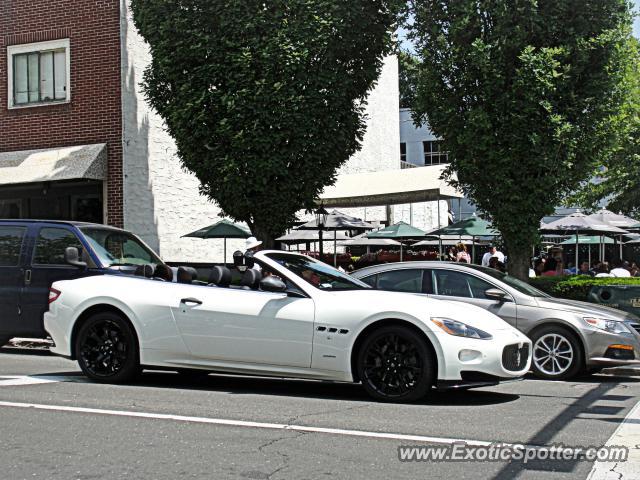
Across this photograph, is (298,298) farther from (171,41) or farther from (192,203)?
(192,203)

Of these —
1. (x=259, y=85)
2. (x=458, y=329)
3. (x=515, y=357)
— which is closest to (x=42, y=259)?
(x=259, y=85)

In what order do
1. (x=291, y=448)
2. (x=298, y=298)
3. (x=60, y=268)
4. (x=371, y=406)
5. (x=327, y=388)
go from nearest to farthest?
1. (x=291, y=448)
2. (x=371, y=406)
3. (x=298, y=298)
4. (x=327, y=388)
5. (x=60, y=268)

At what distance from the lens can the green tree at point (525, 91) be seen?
14.1 m

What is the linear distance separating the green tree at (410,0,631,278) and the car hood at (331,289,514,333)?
6.77 meters

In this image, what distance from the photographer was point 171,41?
15641 millimetres

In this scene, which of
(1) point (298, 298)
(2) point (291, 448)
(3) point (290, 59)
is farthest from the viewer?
(3) point (290, 59)

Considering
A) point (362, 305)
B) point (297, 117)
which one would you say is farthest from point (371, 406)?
point (297, 117)

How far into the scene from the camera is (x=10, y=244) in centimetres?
Result: 1132

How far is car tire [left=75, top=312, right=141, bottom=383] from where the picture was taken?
8828 millimetres

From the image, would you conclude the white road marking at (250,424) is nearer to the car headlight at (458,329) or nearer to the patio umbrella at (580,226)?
the car headlight at (458,329)

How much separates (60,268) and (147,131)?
9748 millimetres

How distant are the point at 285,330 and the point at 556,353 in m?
4.10

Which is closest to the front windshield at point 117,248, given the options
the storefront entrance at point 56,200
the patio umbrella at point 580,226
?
the storefront entrance at point 56,200

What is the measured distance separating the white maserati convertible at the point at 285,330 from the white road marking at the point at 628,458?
3.80 feet
